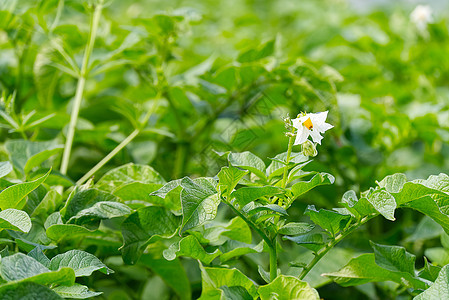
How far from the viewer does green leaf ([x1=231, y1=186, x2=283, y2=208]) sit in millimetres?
527

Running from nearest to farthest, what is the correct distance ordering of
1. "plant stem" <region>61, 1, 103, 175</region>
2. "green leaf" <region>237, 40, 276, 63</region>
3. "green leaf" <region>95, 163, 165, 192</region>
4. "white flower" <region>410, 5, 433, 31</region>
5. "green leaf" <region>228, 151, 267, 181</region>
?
"green leaf" <region>228, 151, 267, 181</region>, "green leaf" <region>95, 163, 165, 192</region>, "plant stem" <region>61, 1, 103, 175</region>, "green leaf" <region>237, 40, 276, 63</region>, "white flower" <region>410, 5, 433, 31</region>

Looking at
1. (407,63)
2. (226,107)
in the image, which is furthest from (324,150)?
(407,63)

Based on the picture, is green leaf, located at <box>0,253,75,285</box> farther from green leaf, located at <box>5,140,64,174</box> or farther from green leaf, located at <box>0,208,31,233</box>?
green leaf, located at <box>5,140,64,174</box>

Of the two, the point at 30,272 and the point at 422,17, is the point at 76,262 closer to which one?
the point at 30,272

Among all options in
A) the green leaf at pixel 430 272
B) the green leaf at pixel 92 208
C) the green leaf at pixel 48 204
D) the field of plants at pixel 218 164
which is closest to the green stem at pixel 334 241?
the field of plants at pixel 218 164

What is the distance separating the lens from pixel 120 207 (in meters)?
0.61

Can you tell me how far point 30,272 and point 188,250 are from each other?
6.8 inches

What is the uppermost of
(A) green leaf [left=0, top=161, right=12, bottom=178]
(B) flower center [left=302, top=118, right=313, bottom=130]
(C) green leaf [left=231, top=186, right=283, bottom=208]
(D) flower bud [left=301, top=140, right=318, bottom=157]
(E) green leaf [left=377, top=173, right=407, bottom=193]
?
(B) flower center [left=302, top=118, right=313, bottom=130]

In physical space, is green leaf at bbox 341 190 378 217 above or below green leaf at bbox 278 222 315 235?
above

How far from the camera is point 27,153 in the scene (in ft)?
2.51

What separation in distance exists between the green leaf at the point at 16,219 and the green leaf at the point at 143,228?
137mm

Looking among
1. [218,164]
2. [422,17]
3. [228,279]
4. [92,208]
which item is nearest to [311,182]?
[228,279]

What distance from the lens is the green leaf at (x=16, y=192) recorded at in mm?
557

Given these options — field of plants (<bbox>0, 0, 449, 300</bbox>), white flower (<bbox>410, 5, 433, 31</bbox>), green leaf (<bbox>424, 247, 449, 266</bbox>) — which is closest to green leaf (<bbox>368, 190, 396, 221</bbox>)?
field of plants (<bbox>0, 0, 449, 300</bbox>)
